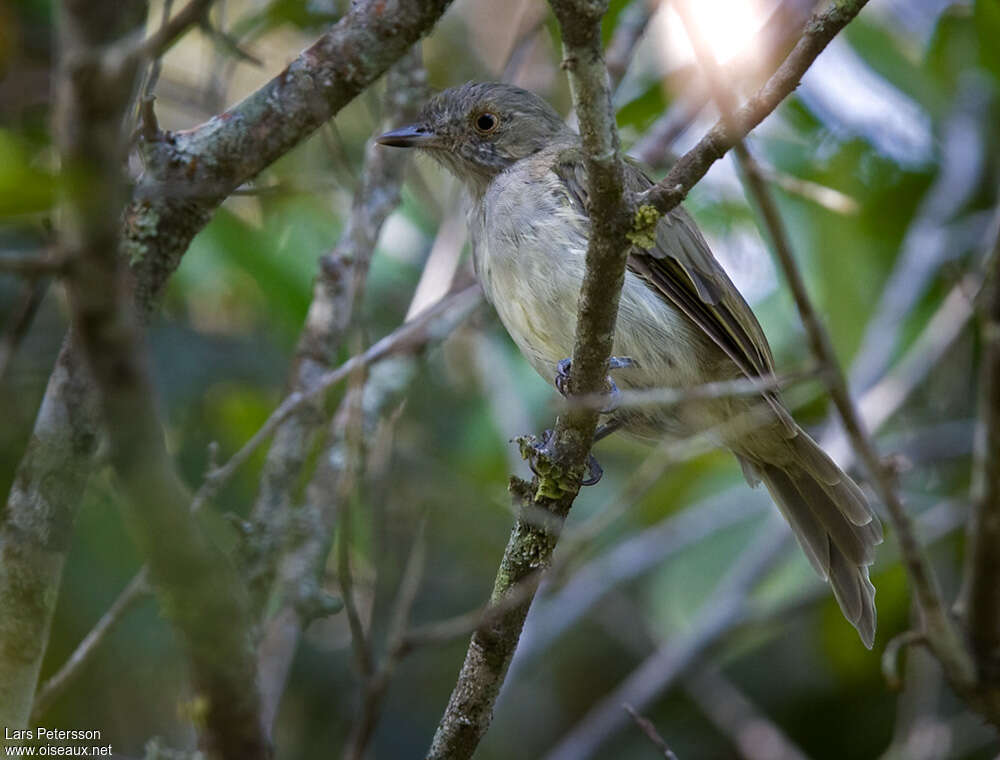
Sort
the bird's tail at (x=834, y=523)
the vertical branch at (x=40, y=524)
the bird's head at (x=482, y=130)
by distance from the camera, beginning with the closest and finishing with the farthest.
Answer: the vertical branch at (x=40, y=524) < the bird's tail at (x=834, y=523) < the bird's head at (x=482, y=130)

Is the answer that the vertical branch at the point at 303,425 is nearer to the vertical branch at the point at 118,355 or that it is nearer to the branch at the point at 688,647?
the branch at the point at 688,647

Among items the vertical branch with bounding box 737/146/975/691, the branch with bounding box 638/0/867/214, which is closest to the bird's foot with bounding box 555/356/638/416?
the vertical branch with bounding box 737/146/975/691

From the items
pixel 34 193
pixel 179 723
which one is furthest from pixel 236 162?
pixel 179 723

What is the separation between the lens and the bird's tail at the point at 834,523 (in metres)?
3.85

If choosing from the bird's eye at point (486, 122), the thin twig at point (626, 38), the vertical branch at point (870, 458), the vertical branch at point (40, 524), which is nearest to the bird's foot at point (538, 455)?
the vertical branch at point (870, 458)

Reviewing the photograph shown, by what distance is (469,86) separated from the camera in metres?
4.58

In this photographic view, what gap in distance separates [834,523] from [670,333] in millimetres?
885

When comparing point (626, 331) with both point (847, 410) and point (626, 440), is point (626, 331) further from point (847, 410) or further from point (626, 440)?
point (626, 440)

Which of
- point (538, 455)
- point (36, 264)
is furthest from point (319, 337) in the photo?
point (36, 264)

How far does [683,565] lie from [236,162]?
2705 millimetres

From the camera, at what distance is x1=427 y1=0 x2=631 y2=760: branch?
7.35 ft

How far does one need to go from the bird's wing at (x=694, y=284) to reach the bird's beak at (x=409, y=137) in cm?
66

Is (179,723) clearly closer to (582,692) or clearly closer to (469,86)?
(582,692)

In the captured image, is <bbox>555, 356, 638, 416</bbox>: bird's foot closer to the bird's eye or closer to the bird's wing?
the bird's wing
